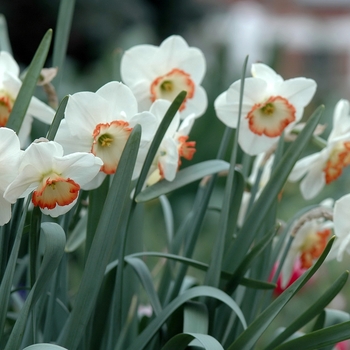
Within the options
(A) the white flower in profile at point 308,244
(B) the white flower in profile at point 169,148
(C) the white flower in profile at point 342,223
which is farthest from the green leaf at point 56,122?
(A) the white flower in profile at point 308,244

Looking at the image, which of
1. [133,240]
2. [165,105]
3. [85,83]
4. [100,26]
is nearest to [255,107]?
[165,105]

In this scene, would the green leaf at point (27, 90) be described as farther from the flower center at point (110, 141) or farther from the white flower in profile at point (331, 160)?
the white flower in profile at point (331, 160)

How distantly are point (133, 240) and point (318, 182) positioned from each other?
0.29 metres

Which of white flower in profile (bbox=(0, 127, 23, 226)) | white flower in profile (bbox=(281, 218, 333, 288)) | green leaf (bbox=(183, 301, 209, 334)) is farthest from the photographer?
white flower in profile (bbox=(281, 218, 333, 288))

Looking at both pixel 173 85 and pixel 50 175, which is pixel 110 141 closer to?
pixel 50 175

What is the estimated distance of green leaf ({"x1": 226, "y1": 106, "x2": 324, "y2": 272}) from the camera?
75 cm

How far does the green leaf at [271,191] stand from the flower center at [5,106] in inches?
13.0

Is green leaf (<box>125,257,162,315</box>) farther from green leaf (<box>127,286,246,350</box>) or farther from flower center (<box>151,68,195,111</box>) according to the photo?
flower center (<box>151,68,195,111</box>)

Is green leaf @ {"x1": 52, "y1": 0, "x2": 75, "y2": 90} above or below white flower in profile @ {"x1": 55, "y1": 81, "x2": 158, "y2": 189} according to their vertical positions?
above

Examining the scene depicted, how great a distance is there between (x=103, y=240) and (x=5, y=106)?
9.8 inches

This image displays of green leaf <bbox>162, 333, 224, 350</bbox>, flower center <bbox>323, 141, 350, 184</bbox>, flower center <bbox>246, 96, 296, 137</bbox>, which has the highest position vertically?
flower center <bbox>246, 96, 296, 137</bbox>

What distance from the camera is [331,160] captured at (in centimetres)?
87

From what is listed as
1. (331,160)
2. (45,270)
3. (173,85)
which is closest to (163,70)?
(173,85)

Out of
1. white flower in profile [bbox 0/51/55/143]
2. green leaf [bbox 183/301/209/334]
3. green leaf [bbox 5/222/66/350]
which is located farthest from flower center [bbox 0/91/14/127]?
green leaf [bbox 183/301/209/334]
